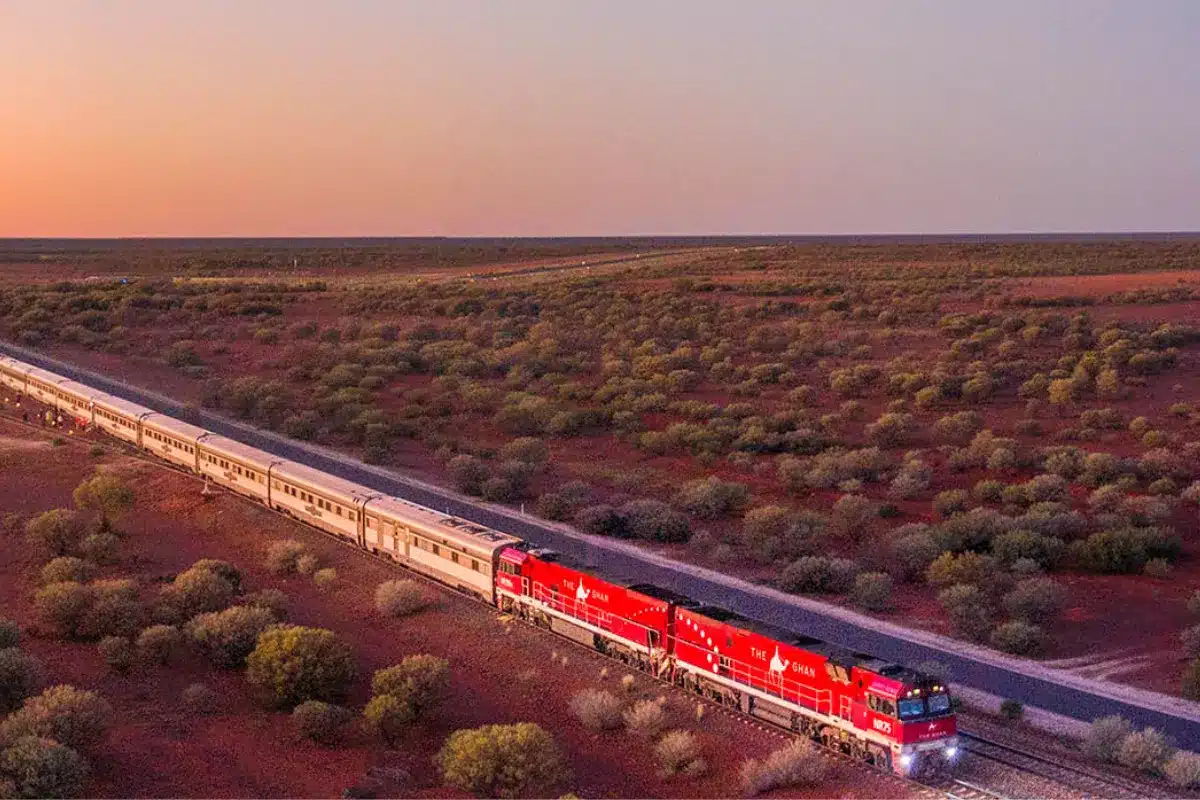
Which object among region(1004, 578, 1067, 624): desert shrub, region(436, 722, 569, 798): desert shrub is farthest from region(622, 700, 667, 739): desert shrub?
region(1004, 578, 1067, 624): desert shrub

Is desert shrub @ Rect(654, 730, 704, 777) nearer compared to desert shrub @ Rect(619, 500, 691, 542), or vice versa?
desert shrub @ Rect(654, 730, 704, 777)

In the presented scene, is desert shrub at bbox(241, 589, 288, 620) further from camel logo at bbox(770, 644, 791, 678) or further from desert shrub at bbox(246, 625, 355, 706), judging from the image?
camel logo at bbox(770, 644, 791, 678)

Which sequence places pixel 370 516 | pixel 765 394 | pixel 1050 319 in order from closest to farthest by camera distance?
1. pixel 370 516
2. pixel 765 394
3. pixel 1050 319

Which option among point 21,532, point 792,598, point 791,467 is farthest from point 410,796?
point 791,467

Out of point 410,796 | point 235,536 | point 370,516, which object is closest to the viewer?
point 410,796

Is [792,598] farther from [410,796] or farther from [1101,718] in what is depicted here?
[410,796]

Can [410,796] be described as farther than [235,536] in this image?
No

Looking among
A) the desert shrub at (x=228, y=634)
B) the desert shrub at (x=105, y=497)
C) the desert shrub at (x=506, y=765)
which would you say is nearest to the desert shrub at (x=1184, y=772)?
the desert shrub at (x=506, y=765)

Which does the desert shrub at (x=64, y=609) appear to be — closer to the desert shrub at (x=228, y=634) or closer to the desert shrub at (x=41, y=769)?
the desert shrub at (x=228, y=634)
